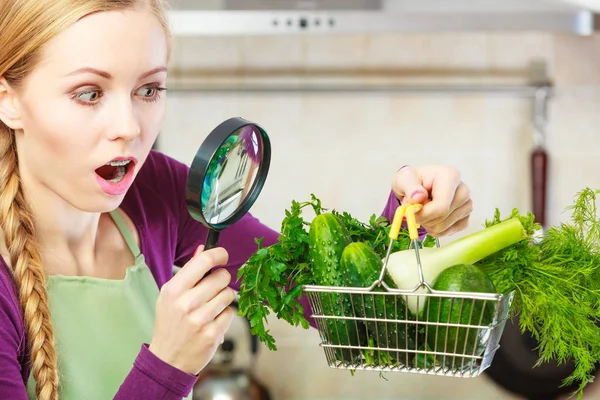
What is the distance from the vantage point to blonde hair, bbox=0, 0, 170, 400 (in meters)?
0.97

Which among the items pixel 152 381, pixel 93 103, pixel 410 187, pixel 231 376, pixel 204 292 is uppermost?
pixel 93 103

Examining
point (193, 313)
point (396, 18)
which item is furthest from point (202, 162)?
point (396, 18)

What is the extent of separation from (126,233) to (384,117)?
1.28 m

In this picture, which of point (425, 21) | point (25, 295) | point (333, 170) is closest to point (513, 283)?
point (25, 295)

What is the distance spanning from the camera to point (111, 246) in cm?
124

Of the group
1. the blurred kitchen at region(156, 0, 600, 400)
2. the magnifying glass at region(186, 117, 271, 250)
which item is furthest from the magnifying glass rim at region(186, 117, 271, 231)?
the blurred kitchen at region(156, 0, 600, 400)

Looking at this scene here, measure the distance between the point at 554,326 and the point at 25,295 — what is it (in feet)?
2.03

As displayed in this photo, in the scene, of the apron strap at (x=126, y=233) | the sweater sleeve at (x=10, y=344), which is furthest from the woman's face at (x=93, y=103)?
the apron strap at (x=126, y=233)

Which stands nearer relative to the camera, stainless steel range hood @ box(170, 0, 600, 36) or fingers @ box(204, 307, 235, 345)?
fingers @ box(204, 307, 235, 345)

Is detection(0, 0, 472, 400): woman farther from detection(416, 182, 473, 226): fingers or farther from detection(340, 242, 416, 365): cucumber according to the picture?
detection(340, 242, 416, 365): cucumber

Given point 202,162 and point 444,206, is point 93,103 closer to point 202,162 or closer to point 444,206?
point 202,162

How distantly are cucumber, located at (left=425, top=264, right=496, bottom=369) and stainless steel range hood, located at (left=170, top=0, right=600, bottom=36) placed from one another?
4.24 feet

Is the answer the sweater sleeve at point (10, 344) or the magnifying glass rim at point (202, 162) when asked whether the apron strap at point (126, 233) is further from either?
the magnifying glass rim at point (202, 162)

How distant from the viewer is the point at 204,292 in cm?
91
